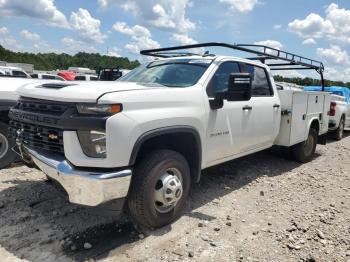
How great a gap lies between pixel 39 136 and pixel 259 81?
3576 millimetres

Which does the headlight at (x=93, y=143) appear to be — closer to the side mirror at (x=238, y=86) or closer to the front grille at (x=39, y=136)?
the front grille at (x=39, y=136)

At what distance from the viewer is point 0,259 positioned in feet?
11.0

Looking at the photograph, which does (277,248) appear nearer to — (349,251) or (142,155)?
(349,251)

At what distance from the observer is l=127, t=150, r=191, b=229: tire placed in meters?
3.71

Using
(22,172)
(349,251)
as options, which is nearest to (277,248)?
(349,251)

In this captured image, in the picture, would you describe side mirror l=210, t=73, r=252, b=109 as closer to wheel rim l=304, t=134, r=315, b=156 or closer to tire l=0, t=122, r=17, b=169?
tire l=0, t=122, r=17, b=169

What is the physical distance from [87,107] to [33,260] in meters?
1.44

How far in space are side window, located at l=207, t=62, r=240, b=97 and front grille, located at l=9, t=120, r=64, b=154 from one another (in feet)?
6.20

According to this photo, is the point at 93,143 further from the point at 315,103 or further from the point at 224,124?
the point at 315,103

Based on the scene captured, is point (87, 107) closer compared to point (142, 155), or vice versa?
point (87, 107)

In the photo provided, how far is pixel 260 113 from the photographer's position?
18.4 feet

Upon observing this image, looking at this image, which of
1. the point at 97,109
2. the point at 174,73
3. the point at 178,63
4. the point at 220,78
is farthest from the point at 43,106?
the point at 220,78

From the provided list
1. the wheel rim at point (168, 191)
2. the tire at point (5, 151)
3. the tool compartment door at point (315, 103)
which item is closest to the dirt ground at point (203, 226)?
the tire at point (5, 151)

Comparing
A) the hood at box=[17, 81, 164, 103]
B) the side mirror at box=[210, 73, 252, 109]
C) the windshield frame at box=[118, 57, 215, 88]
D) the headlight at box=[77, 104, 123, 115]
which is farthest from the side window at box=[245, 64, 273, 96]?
the headlight at box=[77, 104, 123, 115]
